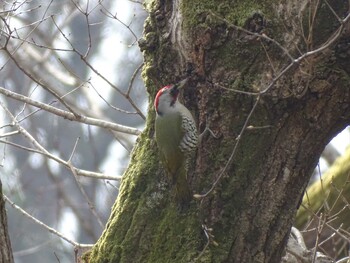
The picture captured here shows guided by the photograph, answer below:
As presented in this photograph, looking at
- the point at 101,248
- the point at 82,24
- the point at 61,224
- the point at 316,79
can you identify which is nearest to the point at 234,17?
the point at 316,79

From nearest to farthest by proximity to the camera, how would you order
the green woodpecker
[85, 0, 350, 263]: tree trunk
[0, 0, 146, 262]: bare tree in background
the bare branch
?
[85, 0, 350, 263]: tree trunk
the green woodpecker
the bare branch
[0, 0, 146, 262]: bare tree in background

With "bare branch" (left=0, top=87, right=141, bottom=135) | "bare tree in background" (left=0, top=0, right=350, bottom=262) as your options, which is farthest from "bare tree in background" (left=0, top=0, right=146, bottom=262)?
"bare tree in background" (left=0, top=0, right=350, bottom=262)

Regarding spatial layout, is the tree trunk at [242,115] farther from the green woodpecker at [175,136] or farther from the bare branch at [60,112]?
the bare branch at [60,112]

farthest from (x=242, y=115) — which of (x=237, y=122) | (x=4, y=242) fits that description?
(x=4, y=242)

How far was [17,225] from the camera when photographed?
15.9 m

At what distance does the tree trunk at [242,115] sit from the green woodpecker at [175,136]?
65 mm

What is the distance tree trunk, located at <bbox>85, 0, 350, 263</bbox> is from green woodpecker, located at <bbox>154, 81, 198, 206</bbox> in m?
0.06

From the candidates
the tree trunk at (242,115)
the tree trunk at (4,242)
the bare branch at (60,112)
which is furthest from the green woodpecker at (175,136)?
the bare branch at (60,112)

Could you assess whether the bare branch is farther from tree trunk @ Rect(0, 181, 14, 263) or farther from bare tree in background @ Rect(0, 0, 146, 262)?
bare tree in background @ Rect(0, 0, 146, 262)

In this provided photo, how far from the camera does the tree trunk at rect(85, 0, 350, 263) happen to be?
12.8ft

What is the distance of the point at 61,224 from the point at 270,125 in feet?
37.3

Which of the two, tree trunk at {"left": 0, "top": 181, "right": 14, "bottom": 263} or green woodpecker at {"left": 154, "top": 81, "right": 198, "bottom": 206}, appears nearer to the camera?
tree trunk at {"left": 0, "top": 181, "right": 14, "bottom": 263}

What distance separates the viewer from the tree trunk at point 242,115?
390 centimetres

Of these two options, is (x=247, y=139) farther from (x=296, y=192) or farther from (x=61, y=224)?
(x=61, y=224)
